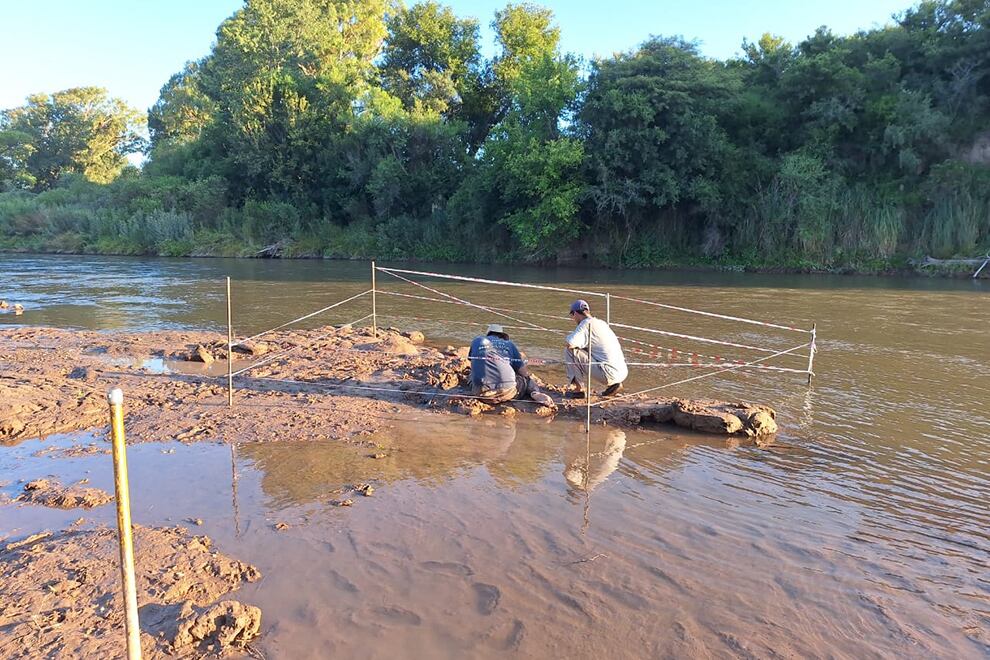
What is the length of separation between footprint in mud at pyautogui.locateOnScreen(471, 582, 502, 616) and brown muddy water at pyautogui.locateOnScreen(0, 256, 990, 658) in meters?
0.01

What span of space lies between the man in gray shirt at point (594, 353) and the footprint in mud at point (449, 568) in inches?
153

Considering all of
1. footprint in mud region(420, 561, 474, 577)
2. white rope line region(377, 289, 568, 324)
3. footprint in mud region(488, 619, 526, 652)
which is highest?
white rope line region(377, 289, 568, 324)

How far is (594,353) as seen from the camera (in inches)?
315

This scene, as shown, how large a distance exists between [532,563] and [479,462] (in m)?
1.86

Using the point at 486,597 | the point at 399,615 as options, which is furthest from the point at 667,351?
the point at 399,615

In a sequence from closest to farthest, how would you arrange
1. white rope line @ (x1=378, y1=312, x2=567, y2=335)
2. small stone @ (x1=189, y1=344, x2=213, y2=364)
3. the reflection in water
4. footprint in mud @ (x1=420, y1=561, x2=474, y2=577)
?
footprint in mud @ (x1=420, y1=561, x2=474, y2=577) → the reflection in water → small stone @ (x1=189, y1=344, x2=213, y2=364) → white rope line @ (x1=378, y1=312, x2=567, y2=335)

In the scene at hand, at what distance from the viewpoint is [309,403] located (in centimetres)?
773

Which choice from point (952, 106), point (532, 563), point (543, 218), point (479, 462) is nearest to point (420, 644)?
point (532, 563)

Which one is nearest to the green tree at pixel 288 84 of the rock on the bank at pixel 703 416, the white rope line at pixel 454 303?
the white rope line at pixel 454 303

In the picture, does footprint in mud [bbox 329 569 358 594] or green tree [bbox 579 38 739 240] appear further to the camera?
green tree [bbox 579 38 739 240]

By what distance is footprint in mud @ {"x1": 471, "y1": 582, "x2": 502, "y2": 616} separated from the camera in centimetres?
374

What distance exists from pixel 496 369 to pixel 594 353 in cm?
123

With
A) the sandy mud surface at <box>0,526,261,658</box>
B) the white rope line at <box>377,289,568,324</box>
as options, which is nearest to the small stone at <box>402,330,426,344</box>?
the white rope line at <box>377,289,568,324</box>

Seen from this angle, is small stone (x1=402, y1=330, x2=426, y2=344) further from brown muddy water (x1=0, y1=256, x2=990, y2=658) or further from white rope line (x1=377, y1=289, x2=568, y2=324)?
brown muddy water (x1=0, y1=256, x2=990, y2=658)
